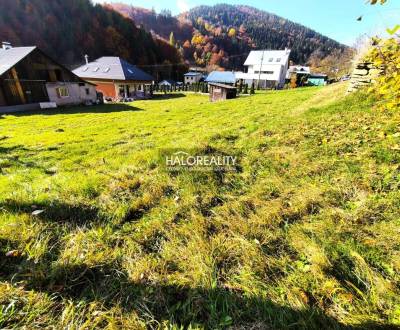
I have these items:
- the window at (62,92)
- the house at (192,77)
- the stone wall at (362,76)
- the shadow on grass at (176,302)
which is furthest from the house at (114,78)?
the house at (192,77)

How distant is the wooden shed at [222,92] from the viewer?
19.8 metres

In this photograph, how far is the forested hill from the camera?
179 ft

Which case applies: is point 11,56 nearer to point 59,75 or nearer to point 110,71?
point 59,75

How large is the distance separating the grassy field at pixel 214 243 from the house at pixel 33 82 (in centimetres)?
1972

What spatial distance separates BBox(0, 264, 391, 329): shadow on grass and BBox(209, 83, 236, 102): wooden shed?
1970 cm

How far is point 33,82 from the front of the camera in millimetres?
19422

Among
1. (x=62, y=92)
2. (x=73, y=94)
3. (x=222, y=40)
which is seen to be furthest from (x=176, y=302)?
(x=222, y=40)

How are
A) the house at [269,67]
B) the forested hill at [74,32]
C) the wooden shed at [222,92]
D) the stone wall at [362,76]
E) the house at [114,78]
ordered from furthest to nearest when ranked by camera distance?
the forested hill at [74,32], the house at [269,67], the house at [114,78], the wooden shed at [222,92], the stone wall at [362,76]

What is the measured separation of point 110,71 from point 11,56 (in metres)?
12.2

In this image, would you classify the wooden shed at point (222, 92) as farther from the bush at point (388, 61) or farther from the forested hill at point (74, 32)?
the forested hill at point (74, 32)

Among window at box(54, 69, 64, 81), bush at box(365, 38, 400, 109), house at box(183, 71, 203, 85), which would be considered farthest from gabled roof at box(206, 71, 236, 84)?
bush at box(365, 38, 400, 109)

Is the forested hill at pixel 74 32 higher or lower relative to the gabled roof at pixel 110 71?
higher

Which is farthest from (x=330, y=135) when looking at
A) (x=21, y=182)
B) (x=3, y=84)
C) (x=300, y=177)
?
(x=3, y=84)

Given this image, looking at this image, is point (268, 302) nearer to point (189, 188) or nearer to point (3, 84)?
point (189, 188)
